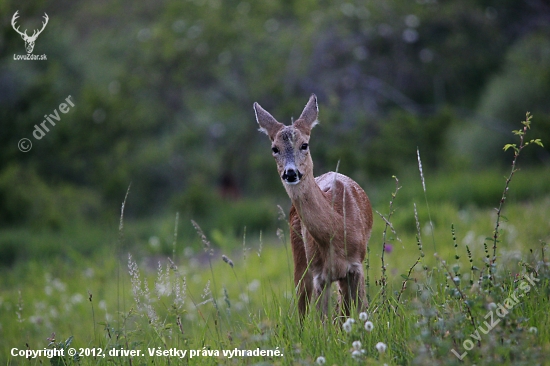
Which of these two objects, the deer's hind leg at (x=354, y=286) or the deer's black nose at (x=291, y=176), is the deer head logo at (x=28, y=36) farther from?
the deer's hind leg at (x=354, y=286)

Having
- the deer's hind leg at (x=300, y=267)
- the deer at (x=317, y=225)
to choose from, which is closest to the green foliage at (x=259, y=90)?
the deer's hind leg at (x=300, y=267)

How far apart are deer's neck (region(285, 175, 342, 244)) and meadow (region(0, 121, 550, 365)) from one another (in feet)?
0.65

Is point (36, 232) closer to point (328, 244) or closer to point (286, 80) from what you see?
point (286, 80)

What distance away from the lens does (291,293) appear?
4.98 m

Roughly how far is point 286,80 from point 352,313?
1189 cm

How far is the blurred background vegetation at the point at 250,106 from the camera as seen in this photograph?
12852 mm

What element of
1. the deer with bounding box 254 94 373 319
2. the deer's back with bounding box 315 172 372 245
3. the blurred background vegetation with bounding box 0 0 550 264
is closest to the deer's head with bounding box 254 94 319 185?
the deer with bounding box 254 94 373 319

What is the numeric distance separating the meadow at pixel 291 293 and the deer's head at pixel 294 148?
12.0 inches

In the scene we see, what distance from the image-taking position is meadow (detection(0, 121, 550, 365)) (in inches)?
139

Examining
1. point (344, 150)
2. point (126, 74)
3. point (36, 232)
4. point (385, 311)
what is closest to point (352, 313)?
point (385, 311)

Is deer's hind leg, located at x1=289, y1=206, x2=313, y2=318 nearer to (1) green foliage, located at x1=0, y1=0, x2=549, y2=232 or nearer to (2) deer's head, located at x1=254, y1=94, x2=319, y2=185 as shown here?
(2) deer's head, located at x1=254, y1=94, x2=319, y2=185

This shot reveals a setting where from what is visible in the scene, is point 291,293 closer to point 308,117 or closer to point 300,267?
point 300,267

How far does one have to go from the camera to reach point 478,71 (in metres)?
15.9

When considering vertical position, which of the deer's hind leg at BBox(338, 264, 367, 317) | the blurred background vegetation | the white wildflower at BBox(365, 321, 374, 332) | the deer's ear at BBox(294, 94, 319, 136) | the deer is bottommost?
the white wildflower at BBox(365, 321, 374, 332)
